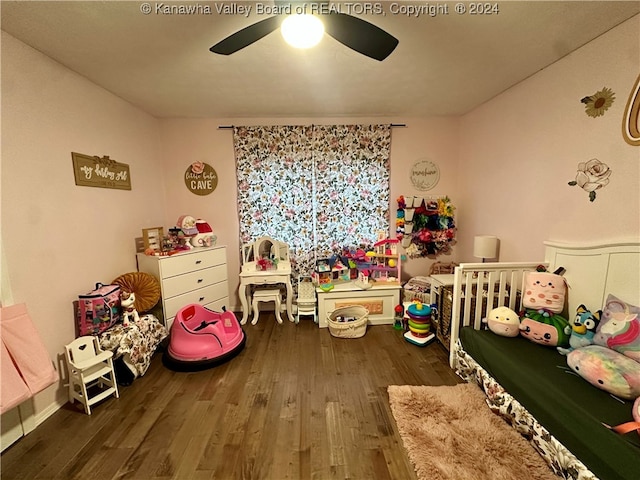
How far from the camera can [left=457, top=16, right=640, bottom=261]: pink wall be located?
1.72m

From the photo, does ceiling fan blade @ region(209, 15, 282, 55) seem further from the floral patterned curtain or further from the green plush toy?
the green plush toy

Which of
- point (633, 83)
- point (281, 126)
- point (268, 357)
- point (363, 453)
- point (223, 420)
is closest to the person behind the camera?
point (363, 453)

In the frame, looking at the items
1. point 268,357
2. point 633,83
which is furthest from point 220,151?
point 633,83

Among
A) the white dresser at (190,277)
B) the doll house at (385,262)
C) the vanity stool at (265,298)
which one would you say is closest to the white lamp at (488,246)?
the doll house at (385,262)

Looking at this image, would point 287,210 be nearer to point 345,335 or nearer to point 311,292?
point 311,292

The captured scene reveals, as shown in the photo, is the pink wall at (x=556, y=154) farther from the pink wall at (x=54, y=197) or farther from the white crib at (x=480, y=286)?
the pink wall at (x=54, y=197)

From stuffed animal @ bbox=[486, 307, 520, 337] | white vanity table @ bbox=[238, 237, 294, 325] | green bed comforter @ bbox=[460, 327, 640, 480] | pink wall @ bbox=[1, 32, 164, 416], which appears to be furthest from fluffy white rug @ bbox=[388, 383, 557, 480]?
pink wall @ bbox=[1, 32, 164, 416]

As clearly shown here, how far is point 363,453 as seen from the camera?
5.06ft

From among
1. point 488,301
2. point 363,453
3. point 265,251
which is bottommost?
point 363,453

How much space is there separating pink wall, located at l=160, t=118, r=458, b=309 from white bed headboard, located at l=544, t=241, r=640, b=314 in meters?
1.74

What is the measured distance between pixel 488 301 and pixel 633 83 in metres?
1.63

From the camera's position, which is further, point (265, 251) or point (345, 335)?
point (265, 251)

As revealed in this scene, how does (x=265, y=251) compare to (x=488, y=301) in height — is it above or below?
above

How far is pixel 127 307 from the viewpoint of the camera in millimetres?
2299
